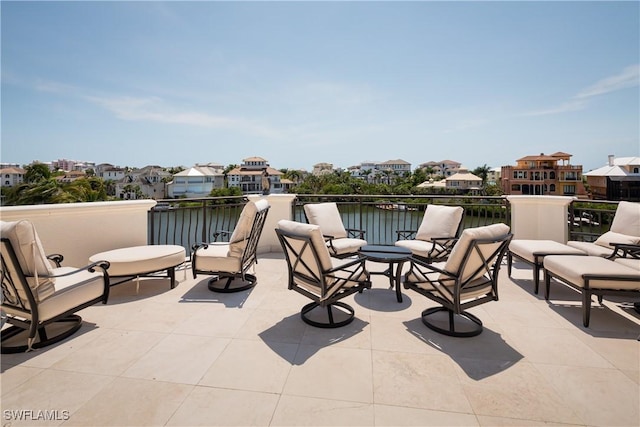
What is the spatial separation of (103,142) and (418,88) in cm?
2838

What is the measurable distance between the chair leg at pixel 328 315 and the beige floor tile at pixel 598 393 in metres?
1.61

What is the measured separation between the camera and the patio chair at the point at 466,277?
8.28 feet

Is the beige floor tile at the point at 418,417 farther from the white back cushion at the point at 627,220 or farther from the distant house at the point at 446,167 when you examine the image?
the distant house at the point at 446,167

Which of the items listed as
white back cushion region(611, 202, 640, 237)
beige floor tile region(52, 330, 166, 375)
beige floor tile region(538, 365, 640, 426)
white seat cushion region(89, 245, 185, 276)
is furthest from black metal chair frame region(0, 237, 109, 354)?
white back cushion region(611, 202, 640, 237)

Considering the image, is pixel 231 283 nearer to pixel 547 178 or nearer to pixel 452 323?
pixel 452 323

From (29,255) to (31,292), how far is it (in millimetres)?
295

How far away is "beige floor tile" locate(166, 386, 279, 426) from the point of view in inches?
63.6

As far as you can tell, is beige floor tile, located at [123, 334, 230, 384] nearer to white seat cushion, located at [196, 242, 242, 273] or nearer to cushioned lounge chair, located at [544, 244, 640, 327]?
white seat cushion, located at [196, 242, 242, 273]

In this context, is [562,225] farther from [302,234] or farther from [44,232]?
[44,232]

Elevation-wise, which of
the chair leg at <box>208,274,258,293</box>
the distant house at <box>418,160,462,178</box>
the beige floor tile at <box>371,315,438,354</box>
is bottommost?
the beige floor tile at <box>371,315,438,354</box>

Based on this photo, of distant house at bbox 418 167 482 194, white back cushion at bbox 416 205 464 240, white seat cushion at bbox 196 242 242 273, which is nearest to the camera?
white seat cushion at bbox 196 242 242 273

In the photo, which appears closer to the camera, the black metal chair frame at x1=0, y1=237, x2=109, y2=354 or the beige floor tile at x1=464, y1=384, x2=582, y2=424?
the beige floor tile at x1=464, y1=384, x2=582, y2=424

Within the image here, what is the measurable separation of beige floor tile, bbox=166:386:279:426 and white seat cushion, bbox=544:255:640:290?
3116mm

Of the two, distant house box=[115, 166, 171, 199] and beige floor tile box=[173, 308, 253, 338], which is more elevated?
distant house box=[115, 166, 171, 199]
